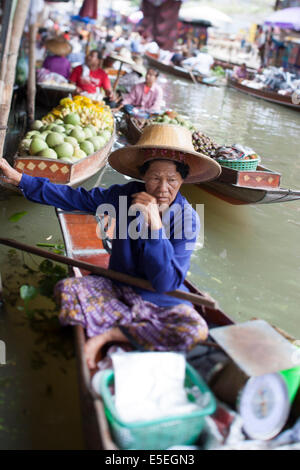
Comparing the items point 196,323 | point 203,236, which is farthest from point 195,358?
point 203,236

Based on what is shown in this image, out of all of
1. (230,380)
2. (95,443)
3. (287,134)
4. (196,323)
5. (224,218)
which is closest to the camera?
(95,443)

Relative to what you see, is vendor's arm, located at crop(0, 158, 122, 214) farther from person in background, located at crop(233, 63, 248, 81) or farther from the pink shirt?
person in background, located at crop(233, 63, 248, 81)

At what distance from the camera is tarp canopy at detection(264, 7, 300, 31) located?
1508 centimetres

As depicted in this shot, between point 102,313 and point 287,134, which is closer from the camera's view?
point 102,313

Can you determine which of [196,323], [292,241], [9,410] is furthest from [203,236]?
[9,410]

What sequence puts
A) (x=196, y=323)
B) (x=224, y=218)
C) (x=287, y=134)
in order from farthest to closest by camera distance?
(x=287, y=134) < (x=224, y=218) < (x=196, y=323)

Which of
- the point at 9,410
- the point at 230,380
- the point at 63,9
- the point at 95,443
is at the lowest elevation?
the point at 9,410

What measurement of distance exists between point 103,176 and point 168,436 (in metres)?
4.49

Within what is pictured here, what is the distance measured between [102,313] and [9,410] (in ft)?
2.05

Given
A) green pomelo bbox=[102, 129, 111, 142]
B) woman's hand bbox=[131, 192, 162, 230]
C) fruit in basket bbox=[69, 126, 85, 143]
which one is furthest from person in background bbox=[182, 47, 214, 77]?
woman's hand bbox=[131, 192, 162, 230]

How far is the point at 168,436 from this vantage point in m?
1.63

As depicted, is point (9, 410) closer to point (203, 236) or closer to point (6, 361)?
point (6, 361)

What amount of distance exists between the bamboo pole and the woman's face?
5.70 feet
